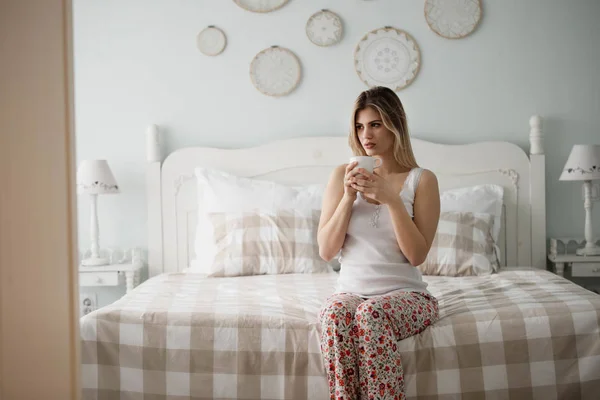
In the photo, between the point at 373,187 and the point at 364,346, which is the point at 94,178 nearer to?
the point at 373,187

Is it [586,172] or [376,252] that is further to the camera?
[586,172]

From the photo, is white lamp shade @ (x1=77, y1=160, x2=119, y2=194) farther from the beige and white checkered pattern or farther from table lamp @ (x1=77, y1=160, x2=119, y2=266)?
the beige and white checkered pattern

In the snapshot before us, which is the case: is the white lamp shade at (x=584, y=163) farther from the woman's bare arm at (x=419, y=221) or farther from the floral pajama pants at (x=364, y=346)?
the floral pajama pants at (x=364, y=346)

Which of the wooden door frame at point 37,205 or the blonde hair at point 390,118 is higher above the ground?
the blonde hair at point 390,118

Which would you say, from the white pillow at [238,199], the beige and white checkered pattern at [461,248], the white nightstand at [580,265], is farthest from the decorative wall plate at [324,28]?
the white nightstand at [580,265]

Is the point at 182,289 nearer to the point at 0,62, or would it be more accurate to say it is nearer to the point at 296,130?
the point at 296,130

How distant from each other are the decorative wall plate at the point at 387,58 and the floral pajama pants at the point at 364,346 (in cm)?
188

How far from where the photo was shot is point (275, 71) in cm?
340

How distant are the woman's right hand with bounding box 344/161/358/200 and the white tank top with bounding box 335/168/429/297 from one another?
10 centimetres

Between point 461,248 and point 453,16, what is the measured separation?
1.34m

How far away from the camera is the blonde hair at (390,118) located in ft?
6.63

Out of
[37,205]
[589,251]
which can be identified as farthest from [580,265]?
[37,205]

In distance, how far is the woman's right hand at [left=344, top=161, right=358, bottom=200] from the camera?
6.02ft

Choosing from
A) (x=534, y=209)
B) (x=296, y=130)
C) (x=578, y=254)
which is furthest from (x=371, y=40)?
(x=578, y=254)
